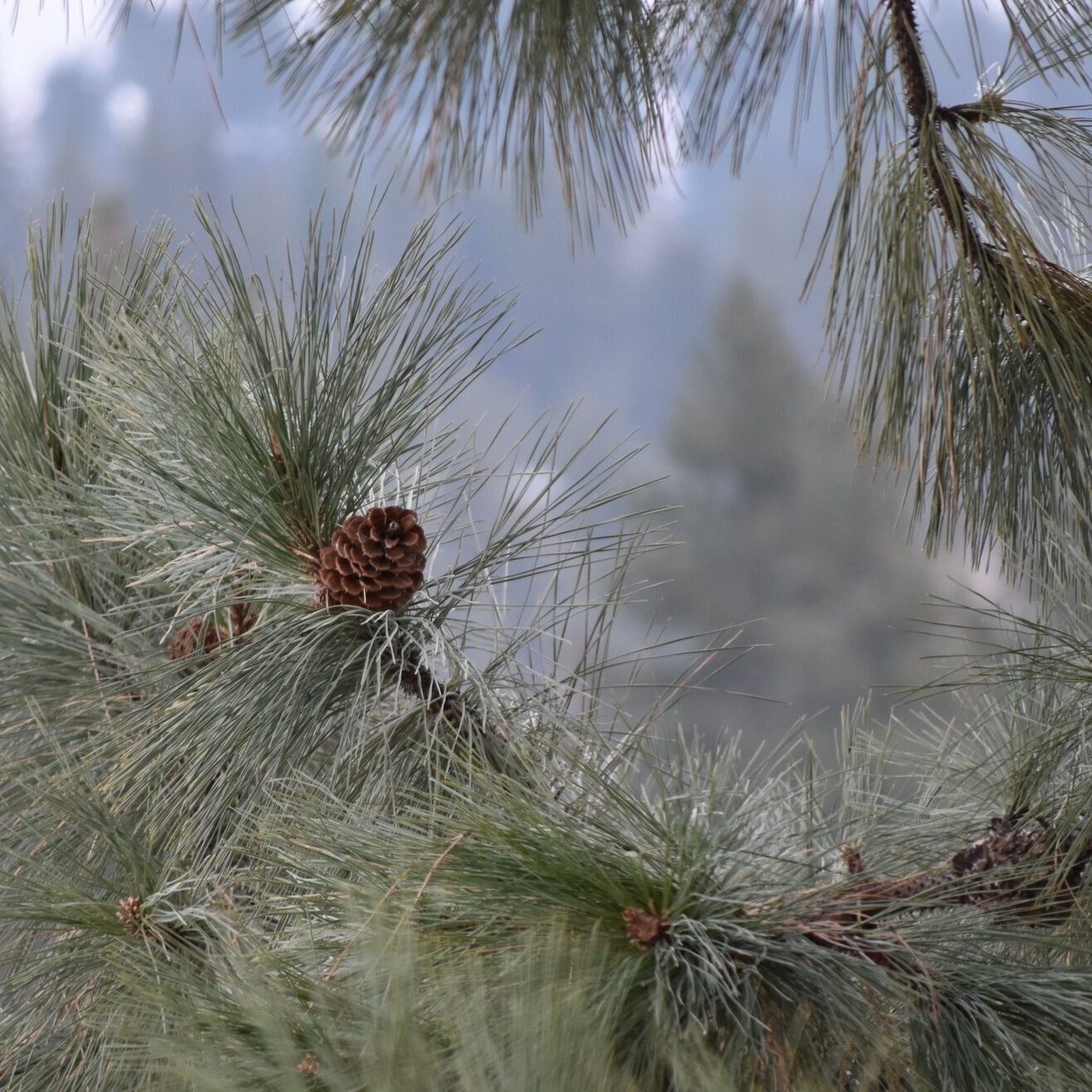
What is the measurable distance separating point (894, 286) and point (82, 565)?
0.41 metres

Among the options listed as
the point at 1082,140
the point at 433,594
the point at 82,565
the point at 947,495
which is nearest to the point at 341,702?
the point at 433,594

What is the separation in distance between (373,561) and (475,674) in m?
0.06

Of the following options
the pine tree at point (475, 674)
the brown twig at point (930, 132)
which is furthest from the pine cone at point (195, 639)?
the brown twig at point (930, 132)

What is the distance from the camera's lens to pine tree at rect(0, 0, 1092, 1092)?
34 centimetres

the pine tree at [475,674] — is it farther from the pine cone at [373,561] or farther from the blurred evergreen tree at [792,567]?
the blurred evergreen tree at [792,567]

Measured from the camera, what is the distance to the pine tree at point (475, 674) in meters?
0.34

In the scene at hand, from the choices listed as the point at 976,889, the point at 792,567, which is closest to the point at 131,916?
the point at 976,889

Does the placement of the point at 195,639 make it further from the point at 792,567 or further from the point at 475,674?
the point at 792,567

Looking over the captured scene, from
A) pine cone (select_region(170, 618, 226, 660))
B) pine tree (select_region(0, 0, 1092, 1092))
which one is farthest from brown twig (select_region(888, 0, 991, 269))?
pine cone (select_region(170, 618, 226, 660))

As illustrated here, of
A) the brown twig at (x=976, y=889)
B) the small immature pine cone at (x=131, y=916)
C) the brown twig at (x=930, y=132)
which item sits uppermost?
the brown twig at (x=930, y=132)

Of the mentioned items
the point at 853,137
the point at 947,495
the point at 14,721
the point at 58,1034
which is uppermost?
the point at 853,137

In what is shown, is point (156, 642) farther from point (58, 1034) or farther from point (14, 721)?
point (58, 1034)

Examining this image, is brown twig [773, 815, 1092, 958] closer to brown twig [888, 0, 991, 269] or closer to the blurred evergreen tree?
brown twig [888, 0, 991, 269]

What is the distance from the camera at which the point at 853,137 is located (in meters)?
0.61
